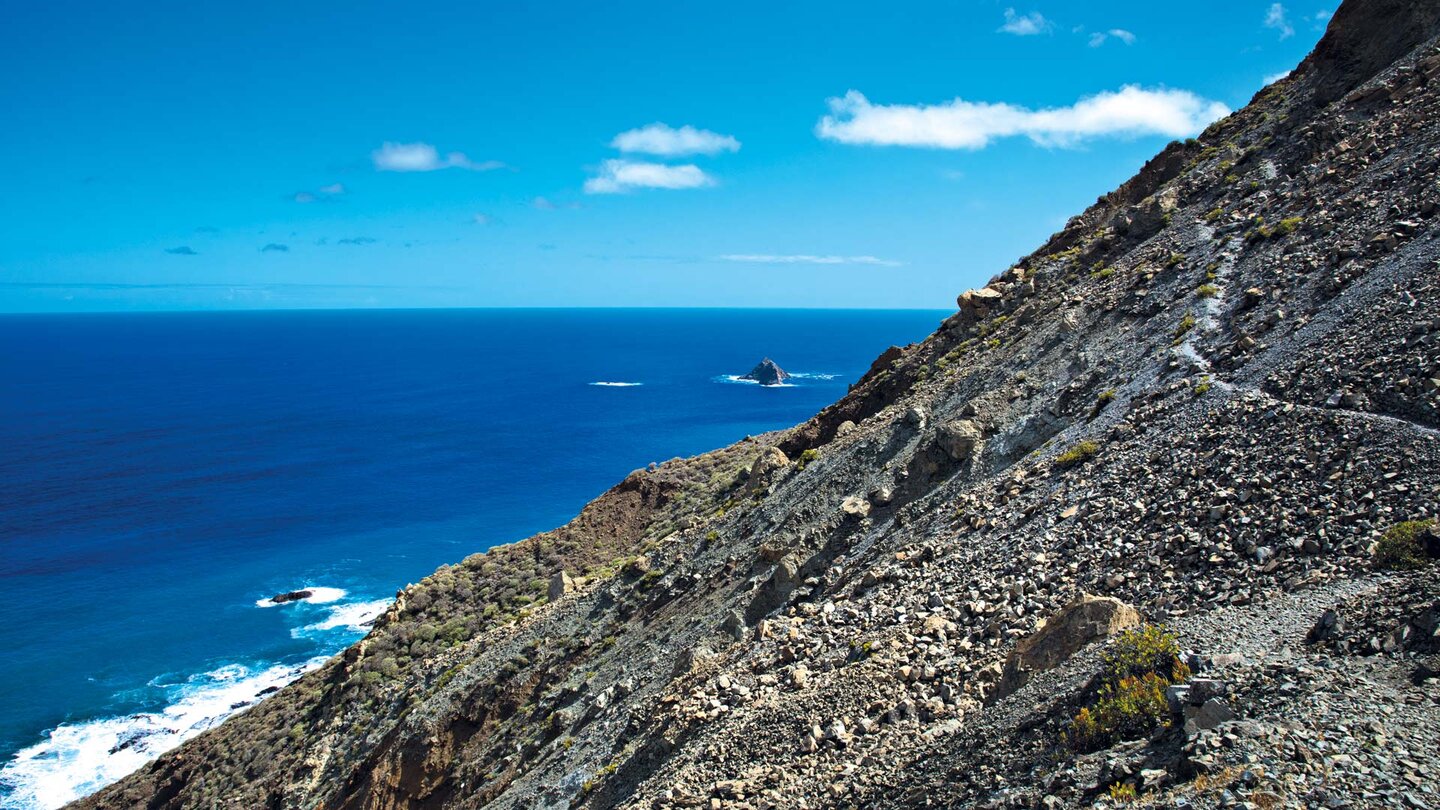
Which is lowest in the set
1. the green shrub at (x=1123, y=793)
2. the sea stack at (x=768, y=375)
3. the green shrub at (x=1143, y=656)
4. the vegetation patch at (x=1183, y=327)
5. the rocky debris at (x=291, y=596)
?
the rocky debris at (x=291, y=596)

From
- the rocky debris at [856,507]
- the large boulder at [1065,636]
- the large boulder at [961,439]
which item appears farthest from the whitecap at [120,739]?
the large boulder at [1065,636]

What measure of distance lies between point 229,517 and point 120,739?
157 feet

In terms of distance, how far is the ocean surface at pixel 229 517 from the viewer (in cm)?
5734

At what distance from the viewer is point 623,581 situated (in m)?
33.7

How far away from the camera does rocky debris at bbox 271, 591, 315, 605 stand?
74062mm

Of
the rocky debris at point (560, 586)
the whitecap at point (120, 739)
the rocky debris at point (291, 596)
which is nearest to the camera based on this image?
the rocky debris at point (560, 586)

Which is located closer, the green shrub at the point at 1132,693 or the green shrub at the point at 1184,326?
the green shrub at the point at 1132,693

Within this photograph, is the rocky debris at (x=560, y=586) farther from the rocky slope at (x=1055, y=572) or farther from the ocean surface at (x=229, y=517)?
the ocean surface at (x=229, y=517)

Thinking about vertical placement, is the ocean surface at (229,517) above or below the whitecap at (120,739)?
above

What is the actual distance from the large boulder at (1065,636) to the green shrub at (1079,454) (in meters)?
6.96

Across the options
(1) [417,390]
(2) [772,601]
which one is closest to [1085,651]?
(2) [772,601]

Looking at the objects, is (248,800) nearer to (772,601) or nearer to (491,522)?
(772,601)

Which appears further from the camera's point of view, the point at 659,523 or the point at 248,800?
the point at 659,523

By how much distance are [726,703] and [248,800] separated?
26.9 metres
